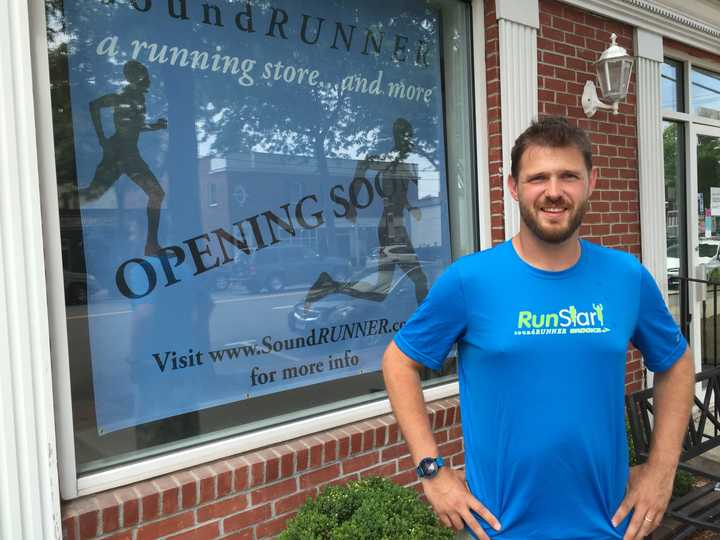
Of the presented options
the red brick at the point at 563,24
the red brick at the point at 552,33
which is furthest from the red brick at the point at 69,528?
the red brick at the point at 563,24


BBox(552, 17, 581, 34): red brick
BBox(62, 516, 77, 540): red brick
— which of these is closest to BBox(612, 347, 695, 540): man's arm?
BBox(62, 516, 77, 540): red brick

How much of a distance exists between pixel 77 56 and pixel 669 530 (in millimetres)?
3451

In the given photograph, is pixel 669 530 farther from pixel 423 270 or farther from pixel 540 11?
pixel 540 11

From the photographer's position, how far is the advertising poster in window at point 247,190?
255 cm

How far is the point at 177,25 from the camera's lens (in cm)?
273

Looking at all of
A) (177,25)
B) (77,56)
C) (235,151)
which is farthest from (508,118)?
(77,56)

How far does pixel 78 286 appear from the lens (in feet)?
8.06

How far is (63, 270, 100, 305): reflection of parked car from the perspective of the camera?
2.43 meters

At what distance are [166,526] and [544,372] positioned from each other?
5.84 ft

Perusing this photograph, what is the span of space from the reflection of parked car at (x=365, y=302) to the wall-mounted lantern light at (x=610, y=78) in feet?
5.08

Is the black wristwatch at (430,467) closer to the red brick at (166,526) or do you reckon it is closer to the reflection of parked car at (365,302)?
the red brick at (166,526)

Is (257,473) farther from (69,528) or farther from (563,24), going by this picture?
(563,24)

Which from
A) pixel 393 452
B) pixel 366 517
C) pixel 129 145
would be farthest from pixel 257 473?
pixel 129 145

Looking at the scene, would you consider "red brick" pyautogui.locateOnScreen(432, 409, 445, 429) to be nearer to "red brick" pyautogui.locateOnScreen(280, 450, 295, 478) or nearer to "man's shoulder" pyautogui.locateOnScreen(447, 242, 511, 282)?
"red brick" pyautogui.locateOnScreen(280, 450, 295, 478)
